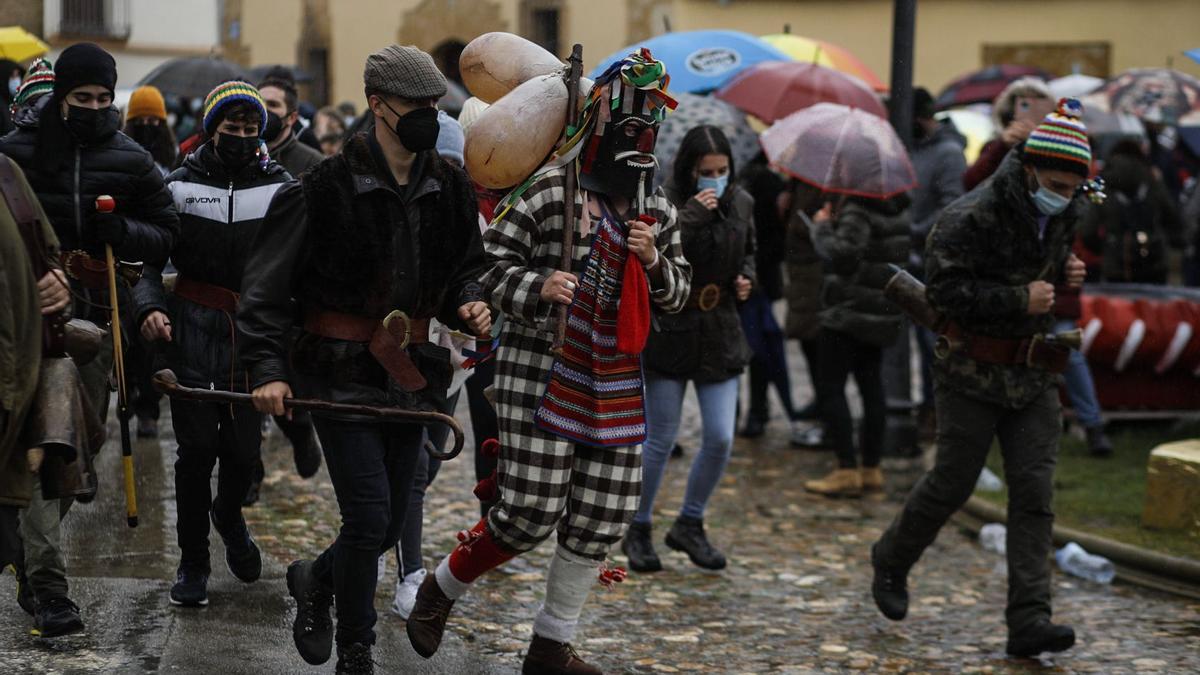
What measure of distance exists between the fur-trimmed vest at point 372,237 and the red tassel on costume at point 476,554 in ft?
2.45

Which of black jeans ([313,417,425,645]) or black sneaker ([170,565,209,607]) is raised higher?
black jeans ([313,417,425,645])

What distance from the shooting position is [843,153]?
369 inches

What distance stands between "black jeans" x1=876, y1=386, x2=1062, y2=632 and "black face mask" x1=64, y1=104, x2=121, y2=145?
11.0 ft

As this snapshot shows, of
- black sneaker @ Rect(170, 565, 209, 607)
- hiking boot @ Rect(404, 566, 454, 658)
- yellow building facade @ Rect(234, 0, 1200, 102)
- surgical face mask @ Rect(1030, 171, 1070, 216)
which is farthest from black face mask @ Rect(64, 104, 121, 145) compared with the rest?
yellow building facade @ Rect(234, 0, 1200, 102)

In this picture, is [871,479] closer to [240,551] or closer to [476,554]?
[240,551]

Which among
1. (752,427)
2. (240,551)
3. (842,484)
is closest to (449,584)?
(240,551)

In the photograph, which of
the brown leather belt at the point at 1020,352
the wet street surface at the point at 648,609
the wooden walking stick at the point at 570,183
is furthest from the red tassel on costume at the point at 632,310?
the brown leather belt at the point at 1020,352

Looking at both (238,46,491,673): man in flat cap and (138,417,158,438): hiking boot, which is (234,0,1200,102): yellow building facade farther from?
(238,46,491,673): man in flat cap

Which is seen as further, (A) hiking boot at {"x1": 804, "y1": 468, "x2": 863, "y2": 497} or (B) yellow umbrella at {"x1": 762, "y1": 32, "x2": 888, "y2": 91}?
(B) yellow umbrella at {"x1": 762, "y1": 32, "x2": 888, "y2": 91}

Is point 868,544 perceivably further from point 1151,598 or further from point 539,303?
point 539,303

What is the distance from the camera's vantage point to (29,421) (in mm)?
4770

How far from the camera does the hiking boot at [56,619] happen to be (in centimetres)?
573

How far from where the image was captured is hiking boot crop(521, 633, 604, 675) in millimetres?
5523

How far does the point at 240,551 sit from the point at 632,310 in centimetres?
213
